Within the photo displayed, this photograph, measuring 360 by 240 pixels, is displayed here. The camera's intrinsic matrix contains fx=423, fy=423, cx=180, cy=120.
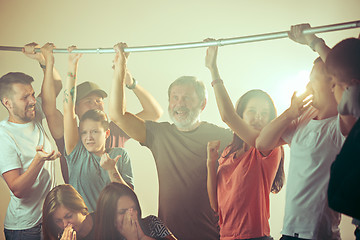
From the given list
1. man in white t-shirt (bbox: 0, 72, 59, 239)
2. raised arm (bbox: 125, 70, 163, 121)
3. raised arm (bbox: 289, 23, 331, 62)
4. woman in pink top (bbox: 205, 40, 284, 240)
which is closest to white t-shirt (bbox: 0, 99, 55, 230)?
man in white t-shirt (bbox: 0, 72, 59, 239)

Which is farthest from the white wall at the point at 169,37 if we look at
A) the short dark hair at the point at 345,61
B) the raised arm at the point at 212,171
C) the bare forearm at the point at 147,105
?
the short dark hair at the point at 345,61

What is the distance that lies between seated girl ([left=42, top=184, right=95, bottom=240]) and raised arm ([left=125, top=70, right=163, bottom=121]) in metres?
0.67

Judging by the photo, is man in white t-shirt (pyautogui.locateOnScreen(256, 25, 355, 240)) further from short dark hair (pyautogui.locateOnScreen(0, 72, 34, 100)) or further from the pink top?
short dark hair (pyautogui.locateOnScreen(0, 72, 34, 100))

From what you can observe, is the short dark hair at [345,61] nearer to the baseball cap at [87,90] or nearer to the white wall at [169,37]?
the white wall at [169,37]

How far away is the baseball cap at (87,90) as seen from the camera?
8.88ft

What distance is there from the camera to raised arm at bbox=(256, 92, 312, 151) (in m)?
1.96

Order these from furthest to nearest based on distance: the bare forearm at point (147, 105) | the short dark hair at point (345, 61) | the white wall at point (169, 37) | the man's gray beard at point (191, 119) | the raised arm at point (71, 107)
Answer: the raised arm at point (71, 107) < the bare forearm at point (147, 105) < the man's gray beard at point (191, 119) < the white wall at point (169, 37) < the short dark hair at point (345, 61)

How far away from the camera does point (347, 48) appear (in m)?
1.76

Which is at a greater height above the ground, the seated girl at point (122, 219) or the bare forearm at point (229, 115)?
the bare forearm at point (229, 115)

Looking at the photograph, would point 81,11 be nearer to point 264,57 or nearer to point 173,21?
point 173,21

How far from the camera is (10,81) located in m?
2.78

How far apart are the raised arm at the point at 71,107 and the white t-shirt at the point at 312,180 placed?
1.39m

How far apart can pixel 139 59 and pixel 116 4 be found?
1.41 feet

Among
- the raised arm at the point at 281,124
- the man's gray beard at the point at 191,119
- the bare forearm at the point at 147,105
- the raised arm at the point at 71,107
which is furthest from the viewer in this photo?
the raised arm at the point at 71,107
